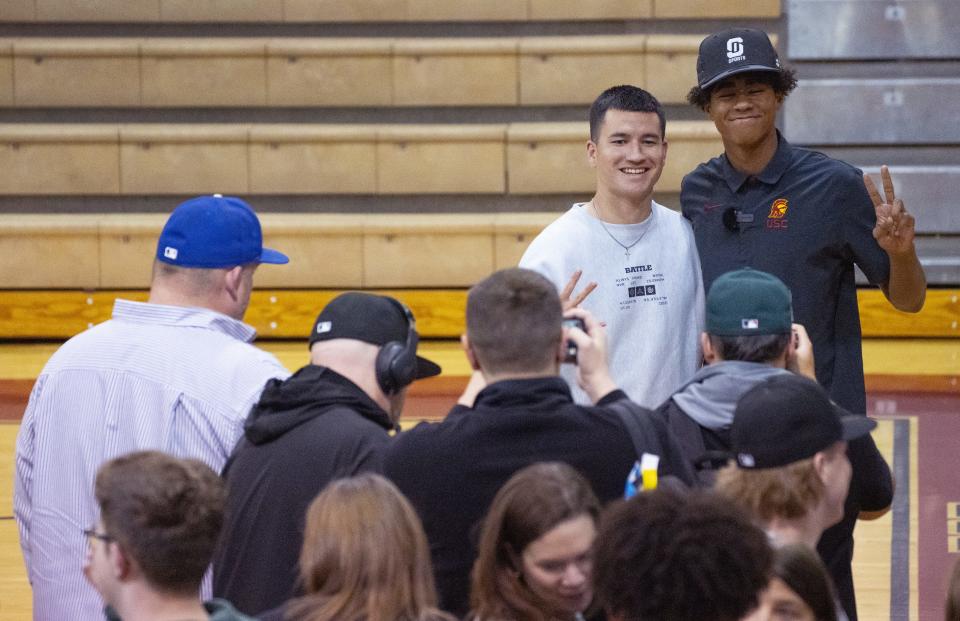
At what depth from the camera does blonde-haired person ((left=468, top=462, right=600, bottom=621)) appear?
6.52 feet

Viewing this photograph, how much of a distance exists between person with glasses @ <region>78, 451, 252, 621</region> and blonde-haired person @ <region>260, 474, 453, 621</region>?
13cm

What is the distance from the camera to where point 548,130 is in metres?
8.74

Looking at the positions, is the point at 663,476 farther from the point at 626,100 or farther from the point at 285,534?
the point at 626,100

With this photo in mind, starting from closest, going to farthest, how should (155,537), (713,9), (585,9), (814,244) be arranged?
(155,537) → (814,244) → (713,9) → (585,9)

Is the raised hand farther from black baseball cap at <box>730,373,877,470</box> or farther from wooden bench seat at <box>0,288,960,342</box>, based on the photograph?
wooden bench seat at <box>0,288,960,342</box>

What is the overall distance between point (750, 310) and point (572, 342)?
1.04 feet

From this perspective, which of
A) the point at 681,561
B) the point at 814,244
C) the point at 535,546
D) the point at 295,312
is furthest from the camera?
the point at 295,312

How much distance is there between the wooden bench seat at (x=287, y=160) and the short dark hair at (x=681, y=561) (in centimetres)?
710

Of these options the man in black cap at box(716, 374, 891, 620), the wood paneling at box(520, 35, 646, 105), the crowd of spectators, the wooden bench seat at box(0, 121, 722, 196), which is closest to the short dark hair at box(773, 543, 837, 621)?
the crowd of spectators

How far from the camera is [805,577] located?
192 centimetres

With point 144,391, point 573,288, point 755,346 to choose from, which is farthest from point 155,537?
point 573,288

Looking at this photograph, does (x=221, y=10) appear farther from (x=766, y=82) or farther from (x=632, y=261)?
(x=632, y=261)

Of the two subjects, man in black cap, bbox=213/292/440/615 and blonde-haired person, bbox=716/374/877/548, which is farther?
man in black cap, bbox=213/292/440/615

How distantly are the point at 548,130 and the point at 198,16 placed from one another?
241cm
